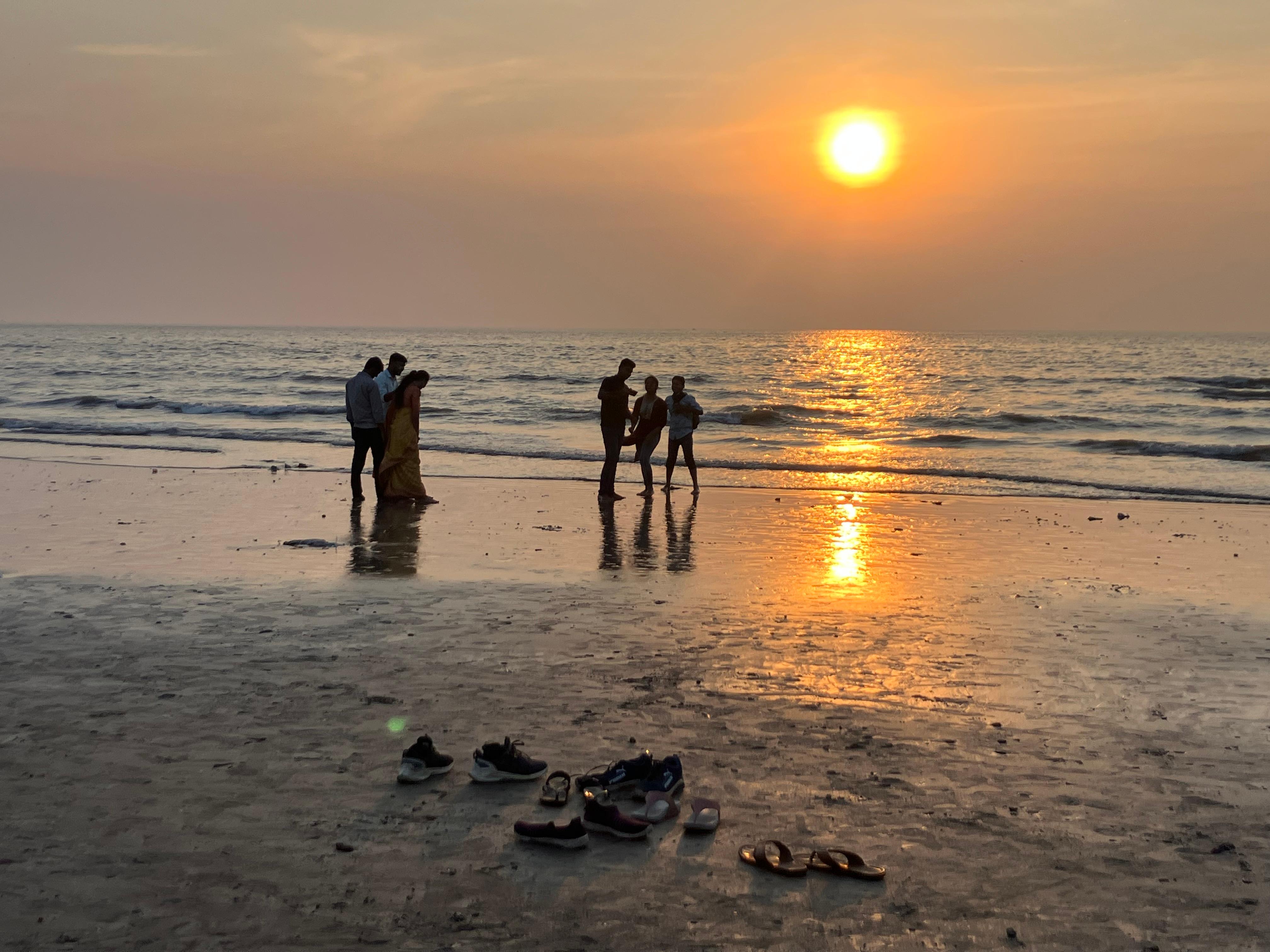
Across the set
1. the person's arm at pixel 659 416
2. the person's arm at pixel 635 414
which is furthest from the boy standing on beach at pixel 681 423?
the person's arm at pixel 635 414

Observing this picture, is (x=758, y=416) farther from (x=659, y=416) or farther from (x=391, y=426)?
(x=391, y=426)

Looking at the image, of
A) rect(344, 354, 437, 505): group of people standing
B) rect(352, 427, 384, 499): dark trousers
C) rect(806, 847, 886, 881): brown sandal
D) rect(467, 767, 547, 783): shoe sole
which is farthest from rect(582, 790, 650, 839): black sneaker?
rect(352, 427, 384, 499): dark trousers

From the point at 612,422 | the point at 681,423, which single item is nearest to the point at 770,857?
the point at 612,422

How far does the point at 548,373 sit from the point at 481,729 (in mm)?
57113

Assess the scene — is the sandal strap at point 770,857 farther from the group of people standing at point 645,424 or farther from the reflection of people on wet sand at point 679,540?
the group of people standing at point 645,424

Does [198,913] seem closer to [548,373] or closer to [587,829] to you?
[587,829]

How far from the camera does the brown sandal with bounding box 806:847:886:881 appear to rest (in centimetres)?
415

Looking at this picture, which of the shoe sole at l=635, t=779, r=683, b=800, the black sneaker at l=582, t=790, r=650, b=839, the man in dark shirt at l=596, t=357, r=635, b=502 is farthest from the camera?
the man in dark shirt at l=596, t=357, r=635, b=502

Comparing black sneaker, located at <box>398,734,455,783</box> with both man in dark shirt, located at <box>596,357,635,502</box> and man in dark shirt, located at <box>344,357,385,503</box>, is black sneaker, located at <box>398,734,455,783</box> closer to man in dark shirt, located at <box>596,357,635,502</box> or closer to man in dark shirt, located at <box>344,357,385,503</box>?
man in dark shirt, located at <box>344,357,385,503</box>

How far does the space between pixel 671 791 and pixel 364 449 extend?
1201 cm

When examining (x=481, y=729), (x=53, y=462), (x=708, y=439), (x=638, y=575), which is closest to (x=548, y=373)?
(x=708, y=439)

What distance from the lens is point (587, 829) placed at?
4527 millimetres

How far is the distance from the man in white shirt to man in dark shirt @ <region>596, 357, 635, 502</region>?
295 cm

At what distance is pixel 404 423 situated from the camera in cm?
1549
